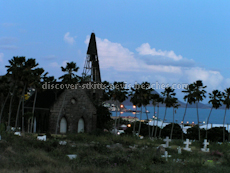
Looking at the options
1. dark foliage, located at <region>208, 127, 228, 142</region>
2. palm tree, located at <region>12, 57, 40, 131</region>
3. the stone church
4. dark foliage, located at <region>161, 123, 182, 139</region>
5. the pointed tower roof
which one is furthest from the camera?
the pointed tower roof

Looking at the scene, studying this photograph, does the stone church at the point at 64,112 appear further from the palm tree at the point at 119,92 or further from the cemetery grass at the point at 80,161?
the cemetery grass at the point at 80,161

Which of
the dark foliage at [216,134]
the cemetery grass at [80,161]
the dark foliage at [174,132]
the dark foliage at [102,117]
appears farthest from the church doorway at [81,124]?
the cemetery grass at [80,161]

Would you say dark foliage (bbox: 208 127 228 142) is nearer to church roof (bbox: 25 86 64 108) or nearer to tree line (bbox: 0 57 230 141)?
tree line (bbox: 0 57 230 141)

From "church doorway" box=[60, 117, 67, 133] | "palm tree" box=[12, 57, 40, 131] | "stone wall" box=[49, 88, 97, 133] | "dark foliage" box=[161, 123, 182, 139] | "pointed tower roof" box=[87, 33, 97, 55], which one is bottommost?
"dark foliage" box=[161, 123, 182, 139]

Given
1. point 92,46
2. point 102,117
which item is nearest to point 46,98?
point 102,117

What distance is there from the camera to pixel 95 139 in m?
29.3

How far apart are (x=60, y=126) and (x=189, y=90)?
70.9 feet

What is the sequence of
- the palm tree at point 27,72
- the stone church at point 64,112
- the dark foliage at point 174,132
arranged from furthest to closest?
the dark foliage at point 174,132, the stone church at point 64,112, the palm tree at point 27,72

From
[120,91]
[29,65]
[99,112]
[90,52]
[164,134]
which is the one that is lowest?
[164,134]

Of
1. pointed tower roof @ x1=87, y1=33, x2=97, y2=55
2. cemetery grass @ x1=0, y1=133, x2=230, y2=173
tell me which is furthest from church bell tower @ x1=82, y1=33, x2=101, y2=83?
cemetery grass @ x1=0, y1=133, x2=230, y2=173

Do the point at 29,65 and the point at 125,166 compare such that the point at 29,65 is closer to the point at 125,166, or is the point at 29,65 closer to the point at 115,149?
the point at 115,149

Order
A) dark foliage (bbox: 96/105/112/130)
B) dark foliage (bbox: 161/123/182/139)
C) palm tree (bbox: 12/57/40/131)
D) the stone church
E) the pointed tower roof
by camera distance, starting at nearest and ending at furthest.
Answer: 1. palm tree (bbox: 12/57/40/131)
2. the stone church
3. dark foliage (bbox: 161/123/182/139)
4. dark foliage (bbox: 96/105/112/130)
5. the pointed tower roof

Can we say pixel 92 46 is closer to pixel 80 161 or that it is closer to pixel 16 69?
pixel 16 69

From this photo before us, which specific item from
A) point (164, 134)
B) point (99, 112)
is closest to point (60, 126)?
point (99, 112)
